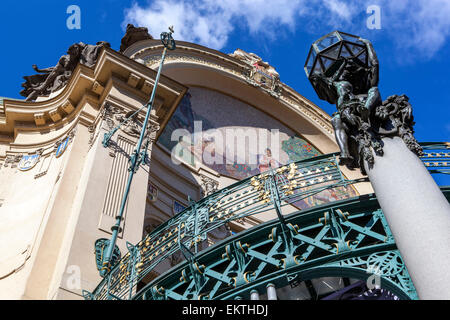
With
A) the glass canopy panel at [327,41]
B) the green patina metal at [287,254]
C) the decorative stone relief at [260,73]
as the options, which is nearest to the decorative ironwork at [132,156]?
the green patina metal at [287,254]

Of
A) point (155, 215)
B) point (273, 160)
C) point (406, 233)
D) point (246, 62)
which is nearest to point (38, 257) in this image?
point (155, 215)

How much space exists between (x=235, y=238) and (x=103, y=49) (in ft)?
24.0

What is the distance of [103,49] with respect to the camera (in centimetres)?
1127

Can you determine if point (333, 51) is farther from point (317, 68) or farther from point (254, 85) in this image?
point (254, 85)

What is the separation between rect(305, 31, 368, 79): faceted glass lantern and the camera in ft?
19.9

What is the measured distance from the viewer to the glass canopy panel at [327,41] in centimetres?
619

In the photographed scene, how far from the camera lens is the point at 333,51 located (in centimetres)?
612

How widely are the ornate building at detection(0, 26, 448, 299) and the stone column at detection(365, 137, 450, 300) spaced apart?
322 millimetres

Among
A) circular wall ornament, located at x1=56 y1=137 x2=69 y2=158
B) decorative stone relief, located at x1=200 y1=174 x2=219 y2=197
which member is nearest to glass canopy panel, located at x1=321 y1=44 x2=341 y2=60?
circular wall ornament, located at x1=56 y1=137 x2=69 y2=158

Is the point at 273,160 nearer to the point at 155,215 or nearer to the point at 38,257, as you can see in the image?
the point at 155,215

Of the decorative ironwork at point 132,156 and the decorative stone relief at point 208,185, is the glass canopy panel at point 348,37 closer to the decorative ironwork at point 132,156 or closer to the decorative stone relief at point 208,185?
the decorative ironwork at point 132,156

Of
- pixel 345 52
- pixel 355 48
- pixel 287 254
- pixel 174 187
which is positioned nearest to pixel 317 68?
pixel 345 52

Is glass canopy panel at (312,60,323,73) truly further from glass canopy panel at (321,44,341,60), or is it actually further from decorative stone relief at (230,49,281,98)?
decorative stone relief at (230,49,281,98)

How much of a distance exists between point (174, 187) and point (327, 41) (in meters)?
→ 7.05
